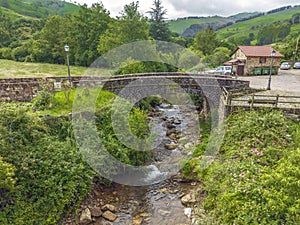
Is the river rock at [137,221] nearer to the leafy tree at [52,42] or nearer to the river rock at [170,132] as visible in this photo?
the river rock at [170,132]

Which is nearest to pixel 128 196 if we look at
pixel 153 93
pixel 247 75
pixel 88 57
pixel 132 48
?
pixel 153 93

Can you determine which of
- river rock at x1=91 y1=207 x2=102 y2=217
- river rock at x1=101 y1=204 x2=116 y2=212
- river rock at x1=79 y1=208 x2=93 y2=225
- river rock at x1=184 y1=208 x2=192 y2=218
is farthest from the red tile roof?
river rock at x1=79 y1=208 x2=93 y2=225

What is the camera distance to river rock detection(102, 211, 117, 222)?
36.0ft

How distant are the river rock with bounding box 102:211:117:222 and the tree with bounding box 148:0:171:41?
117ft

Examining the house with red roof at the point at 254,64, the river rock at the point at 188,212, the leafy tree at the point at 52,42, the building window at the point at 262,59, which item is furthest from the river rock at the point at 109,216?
the leafy tree at the point at 52,42

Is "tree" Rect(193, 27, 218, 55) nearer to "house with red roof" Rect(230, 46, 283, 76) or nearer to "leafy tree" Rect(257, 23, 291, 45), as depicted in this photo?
"house with red roof" Rect(230, 46, 283, 76)

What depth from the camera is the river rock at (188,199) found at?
11848mm

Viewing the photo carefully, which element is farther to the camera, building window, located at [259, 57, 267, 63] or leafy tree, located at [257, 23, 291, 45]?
leafy tree, located at [257, 23, 291, 45]

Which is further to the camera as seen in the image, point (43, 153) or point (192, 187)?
point (192, 187)

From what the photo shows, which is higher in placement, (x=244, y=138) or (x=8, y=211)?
(x=244, y=138)

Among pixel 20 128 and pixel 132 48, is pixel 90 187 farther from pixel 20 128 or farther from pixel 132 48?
pixel 132 48

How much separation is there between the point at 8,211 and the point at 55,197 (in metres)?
1.80

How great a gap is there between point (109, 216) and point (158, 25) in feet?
125

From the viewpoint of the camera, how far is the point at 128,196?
1267 centimetres
